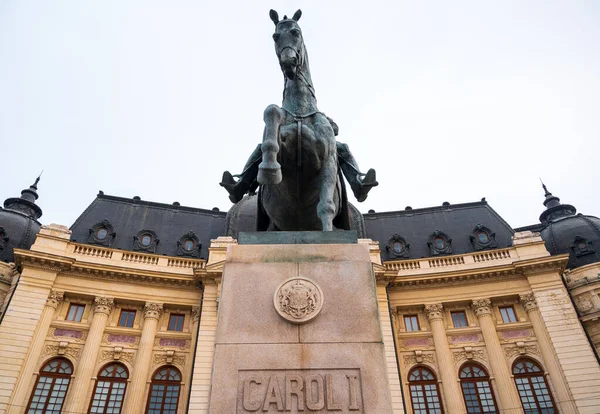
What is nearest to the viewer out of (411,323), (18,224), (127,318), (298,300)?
(298,300)

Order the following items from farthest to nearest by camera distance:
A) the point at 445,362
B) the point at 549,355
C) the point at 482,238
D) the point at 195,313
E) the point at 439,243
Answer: the point at 439,243, the point at 482,238, the point at 195,313, the point at 445,362, the point at 549,355

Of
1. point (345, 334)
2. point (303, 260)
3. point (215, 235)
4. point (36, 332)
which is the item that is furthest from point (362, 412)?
point (215, 235)

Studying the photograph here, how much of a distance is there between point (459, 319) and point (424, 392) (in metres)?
5.67

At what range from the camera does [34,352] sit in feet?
79.4

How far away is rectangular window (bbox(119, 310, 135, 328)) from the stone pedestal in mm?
25833

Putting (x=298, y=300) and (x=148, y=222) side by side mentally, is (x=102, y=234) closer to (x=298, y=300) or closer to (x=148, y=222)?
(x=148, y=222)

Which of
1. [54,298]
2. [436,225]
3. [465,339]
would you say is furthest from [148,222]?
[465,339]

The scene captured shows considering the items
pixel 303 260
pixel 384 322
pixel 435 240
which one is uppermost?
pixel 435 240

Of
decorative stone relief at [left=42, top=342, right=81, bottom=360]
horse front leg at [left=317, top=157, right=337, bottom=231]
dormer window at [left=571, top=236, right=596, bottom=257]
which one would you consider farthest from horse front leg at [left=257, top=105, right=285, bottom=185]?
dormer window at [left=571, top=236, right=596, bottom=257]

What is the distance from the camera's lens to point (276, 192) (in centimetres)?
643

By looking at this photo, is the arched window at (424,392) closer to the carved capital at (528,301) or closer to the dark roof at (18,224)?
the carved capital at (528,301)

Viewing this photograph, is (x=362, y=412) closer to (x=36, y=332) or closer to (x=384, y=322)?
(x=384, y=322)

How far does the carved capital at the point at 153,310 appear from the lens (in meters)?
27.4

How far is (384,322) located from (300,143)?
78.8ft
